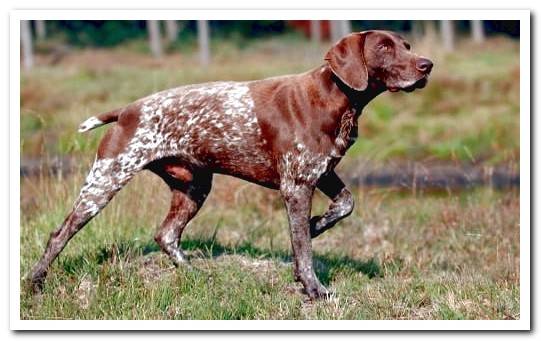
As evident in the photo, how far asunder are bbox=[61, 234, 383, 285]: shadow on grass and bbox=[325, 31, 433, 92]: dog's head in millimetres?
1830

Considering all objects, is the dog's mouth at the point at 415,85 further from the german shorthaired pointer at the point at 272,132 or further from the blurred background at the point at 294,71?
the blurred background at the point at 294,71

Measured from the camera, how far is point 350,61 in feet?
22.2

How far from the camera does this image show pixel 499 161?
16453 mm

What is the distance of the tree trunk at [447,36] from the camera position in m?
24.4

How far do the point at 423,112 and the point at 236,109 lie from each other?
12.9 meters

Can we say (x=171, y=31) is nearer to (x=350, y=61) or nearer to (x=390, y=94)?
(x=390, y=94)

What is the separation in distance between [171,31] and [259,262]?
72.6 feet

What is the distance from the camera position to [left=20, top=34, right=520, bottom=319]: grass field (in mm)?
7020

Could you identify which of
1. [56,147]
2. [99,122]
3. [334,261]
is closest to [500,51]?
[56,147]

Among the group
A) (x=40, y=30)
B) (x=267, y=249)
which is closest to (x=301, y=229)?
(x=267, y=249)

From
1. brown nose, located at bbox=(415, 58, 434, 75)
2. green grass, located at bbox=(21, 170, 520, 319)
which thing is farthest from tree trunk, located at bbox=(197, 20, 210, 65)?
brown nose, located at bbox=(415, 58, 434, 75)

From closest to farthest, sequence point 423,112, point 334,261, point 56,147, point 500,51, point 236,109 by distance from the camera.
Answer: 1. point 236,109
2. point 334,261
3. point 56,147
4. point 423,112
5. point 500,51
